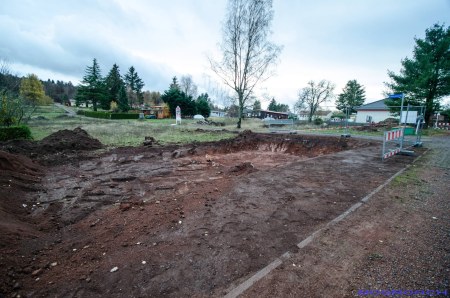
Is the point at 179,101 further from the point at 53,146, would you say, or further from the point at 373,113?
the point at 373,113

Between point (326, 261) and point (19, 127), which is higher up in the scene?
point (19, 127)

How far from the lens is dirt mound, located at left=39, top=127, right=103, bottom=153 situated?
9.82 m

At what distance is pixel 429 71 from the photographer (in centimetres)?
1836

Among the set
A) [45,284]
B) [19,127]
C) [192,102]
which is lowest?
[45,284]

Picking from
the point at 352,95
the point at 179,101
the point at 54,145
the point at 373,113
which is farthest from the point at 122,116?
the point at 352,95

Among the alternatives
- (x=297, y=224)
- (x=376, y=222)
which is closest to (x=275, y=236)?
(x=297, y=224)

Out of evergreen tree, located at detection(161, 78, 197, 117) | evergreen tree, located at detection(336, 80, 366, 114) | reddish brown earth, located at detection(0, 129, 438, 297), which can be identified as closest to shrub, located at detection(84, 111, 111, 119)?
evergreen tree, located at detection(161, 78, 197, 117)

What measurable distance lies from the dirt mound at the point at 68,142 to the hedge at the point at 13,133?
87.5 inches

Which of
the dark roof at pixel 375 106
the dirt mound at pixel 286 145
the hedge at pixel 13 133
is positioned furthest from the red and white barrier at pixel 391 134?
the dark roof at pixel 375 106

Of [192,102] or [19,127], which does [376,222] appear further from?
[192,102]

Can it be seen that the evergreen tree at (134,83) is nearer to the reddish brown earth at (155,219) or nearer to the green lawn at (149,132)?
the green lawn at (149,132)

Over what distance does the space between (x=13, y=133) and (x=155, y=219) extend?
42.6 feet

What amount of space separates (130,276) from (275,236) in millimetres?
2111

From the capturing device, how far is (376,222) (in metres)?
3.68
